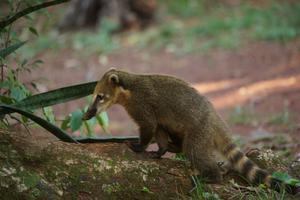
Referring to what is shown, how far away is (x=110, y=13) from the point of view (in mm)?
13445

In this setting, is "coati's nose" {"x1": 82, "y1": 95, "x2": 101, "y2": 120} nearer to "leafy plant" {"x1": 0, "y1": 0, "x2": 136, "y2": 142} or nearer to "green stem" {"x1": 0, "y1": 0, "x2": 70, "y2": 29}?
"leafy plant" {"x1": 0, "y1": 0, "x2": 136, "y2": 142}

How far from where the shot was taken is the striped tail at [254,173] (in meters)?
3.85

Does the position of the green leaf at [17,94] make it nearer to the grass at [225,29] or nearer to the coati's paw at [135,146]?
the coati's paw at [135,146]

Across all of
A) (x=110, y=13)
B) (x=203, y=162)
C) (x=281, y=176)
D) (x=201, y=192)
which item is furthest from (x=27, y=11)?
(x=110, y=13)

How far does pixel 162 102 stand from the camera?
4.28 meters

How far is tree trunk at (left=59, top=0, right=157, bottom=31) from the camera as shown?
13.4 m

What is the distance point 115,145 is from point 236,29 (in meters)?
8.36

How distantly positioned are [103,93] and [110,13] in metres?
9.23

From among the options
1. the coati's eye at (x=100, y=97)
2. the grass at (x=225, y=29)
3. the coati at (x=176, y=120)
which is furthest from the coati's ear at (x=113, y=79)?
the grass at (x=225, y=29)

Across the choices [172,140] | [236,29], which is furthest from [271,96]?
[172,140]

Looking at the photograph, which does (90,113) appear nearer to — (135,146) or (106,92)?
(106,92)

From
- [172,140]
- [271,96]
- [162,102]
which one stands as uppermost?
[162,102]

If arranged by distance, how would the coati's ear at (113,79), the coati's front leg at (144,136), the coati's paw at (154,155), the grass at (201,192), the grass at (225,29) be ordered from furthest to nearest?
1. the grass at (225,29)
2. the coati's ear at (113,79)
3. the coati's front leg at (144,136)
4. the coati's paw at (154,155)
5. the grass at (201,192)

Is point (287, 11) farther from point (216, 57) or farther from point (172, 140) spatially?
point (172, 140)
